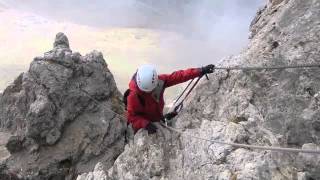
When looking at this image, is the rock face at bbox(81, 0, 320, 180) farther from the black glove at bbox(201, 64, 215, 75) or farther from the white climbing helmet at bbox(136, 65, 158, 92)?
the white climbing helmet at bbox(136, 65, 158, 92)

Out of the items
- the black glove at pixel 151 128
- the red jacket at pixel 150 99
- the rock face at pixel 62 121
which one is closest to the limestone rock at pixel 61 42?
the rock face at pixel 62 121

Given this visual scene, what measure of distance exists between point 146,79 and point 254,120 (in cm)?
112

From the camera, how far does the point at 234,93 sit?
4.71 meters

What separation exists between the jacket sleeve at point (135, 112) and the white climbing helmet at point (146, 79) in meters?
0.16

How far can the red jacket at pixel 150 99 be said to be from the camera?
4.89m

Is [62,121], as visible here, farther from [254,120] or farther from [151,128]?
[254,120]

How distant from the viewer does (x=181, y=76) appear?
4922 millimetres

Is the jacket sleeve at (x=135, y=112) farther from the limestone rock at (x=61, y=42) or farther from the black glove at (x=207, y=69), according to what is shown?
the limestone rock at (x=61, y=42)

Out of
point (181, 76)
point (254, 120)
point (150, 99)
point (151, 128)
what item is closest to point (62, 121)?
point (150, 99)

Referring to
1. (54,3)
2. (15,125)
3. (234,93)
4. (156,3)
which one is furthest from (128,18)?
(234,93)

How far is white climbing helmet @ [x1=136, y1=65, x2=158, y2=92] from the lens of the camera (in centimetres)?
473

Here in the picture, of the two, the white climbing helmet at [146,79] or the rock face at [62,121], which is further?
the rock face at [62,121]

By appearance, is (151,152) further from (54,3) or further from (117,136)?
(54,3)

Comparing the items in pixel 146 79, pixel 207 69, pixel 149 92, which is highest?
pixel 207 69
